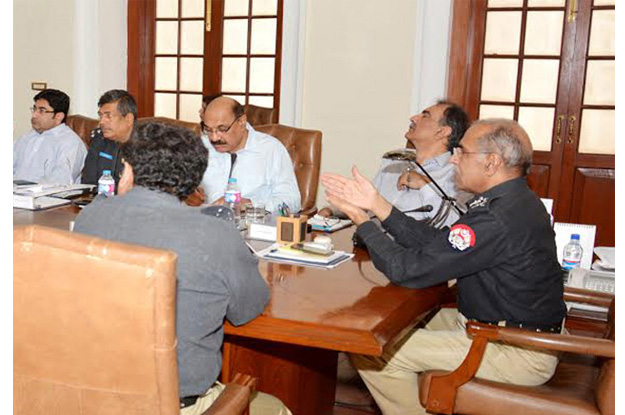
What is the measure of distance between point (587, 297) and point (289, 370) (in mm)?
1027

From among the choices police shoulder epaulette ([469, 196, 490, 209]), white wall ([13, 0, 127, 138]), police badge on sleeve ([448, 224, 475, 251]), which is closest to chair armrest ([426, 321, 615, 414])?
police badge on sleeve ([448, 224, 475, 251])

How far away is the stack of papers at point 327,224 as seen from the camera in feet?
Answer: 9.14

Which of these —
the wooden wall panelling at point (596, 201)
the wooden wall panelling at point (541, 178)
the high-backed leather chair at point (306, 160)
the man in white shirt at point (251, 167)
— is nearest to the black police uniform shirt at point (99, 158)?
the man in white shirt at point (251, 167)

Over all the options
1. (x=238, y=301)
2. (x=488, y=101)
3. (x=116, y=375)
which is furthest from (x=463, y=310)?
(x=488, y=101)

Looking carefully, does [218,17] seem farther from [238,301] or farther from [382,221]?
[238,301]

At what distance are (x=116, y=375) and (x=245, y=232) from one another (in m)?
1.35

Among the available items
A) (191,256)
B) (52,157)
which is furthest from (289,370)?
(52,157)

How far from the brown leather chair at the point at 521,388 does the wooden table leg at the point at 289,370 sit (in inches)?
18.1

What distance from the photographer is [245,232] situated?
8.48 feet

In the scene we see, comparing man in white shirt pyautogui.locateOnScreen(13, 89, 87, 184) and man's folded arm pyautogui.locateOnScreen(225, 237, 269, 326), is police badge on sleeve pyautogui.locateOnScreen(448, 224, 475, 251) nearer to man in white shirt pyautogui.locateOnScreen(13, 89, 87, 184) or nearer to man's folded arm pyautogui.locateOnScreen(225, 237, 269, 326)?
man's folded arm pyautogui.locateOnScreen(225, 237, 269, 326)

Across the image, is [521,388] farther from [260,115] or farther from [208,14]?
[208,14]

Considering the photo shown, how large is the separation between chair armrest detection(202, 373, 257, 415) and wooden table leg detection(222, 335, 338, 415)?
205mm

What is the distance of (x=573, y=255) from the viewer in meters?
2.55

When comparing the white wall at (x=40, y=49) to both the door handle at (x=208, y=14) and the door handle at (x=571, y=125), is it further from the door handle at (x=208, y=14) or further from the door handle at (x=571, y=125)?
the door handle at (x=571, y=125)
